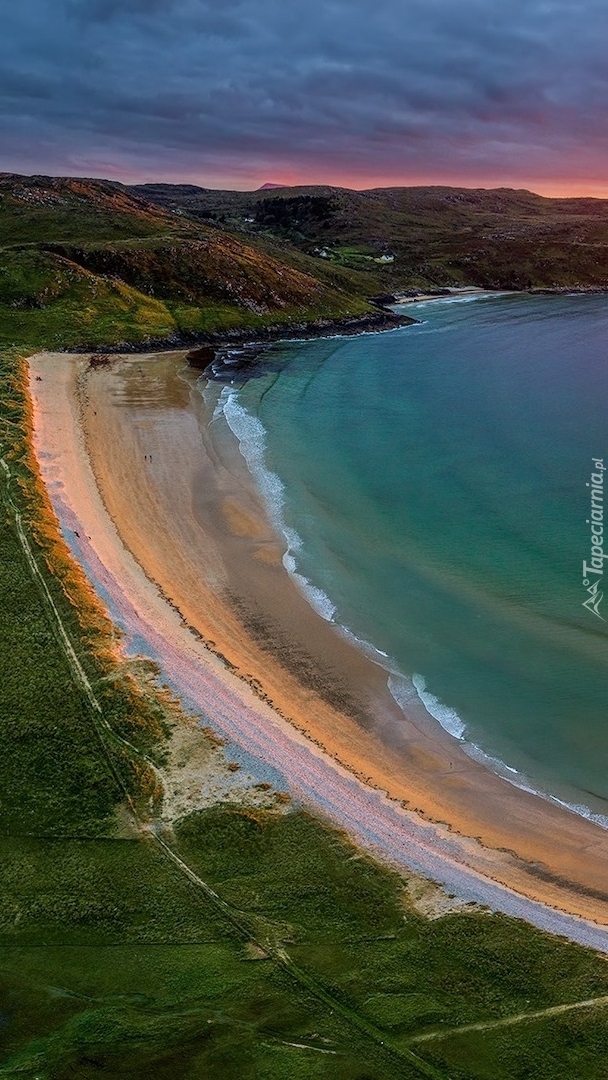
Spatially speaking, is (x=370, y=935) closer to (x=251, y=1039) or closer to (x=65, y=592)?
(x=251, y=1039)

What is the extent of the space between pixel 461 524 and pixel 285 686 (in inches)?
928

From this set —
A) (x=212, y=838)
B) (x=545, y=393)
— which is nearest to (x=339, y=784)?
(x=212, y=838)

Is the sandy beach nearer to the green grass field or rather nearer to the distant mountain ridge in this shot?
the green grass field

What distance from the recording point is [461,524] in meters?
56.2

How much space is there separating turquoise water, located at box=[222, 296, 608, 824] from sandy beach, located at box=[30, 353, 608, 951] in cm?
193

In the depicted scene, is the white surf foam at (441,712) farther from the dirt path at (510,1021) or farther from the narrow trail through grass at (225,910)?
the narrow trail through grass at (225,910)

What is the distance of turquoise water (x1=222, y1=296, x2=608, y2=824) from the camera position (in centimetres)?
3722

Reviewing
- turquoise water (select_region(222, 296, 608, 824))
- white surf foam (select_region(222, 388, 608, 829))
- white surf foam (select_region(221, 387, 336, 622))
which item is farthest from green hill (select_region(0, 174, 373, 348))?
white surf foam (select_region(222, 388, 608, 829))

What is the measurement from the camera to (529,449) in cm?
7362

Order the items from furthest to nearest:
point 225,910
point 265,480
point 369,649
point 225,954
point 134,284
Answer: point 134,284, point 265,480, point 369,649, point 225,910, point 225,954

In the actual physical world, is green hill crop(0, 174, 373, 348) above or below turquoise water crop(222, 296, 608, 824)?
above

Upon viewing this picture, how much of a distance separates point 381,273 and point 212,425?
110063 millimetres

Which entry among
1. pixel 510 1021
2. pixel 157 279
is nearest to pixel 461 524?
pixel 510 1021

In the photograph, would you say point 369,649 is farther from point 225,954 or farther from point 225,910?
point 225,954
